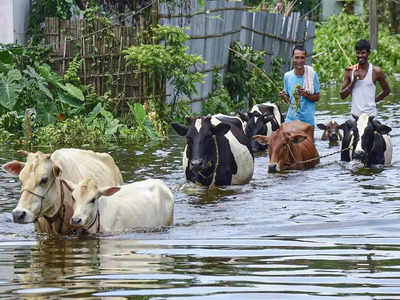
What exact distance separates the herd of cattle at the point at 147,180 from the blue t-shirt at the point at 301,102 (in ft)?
2.15

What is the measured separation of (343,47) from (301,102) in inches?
891

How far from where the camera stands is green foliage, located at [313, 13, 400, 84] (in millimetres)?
36375

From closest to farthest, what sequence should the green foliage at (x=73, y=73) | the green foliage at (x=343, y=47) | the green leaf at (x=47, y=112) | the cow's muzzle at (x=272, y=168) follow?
1. the cow's muzzle at (x=272, y=168)
2. the green leaf at (x=47, y=112)
3. the green foliage at (x=73, y=73)
4. the green foliage at (x=343, y=47)

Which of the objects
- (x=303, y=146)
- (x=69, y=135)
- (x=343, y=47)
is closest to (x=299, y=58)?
(x=303, y=146)

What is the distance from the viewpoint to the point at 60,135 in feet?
60.0

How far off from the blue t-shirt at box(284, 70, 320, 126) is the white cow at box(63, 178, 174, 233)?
6.43 metres

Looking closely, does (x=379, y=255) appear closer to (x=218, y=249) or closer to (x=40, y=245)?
(x=218, y=249)

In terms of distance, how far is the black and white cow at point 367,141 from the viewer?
15094mm

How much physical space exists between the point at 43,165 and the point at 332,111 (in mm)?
16685

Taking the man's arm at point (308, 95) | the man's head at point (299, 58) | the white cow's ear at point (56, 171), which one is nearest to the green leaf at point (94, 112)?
the man's head at point (299, 58)

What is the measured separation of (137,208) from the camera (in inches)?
392

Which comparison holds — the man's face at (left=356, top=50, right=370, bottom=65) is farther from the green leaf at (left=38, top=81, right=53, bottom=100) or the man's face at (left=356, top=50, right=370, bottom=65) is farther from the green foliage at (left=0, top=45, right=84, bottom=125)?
the green leaf at (left=38, top=81, right=53, bottom=100)

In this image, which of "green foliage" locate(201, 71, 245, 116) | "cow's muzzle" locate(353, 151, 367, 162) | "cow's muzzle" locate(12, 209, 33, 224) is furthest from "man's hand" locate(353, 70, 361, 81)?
"cow's muzzle" locate(12, 209, 33, 224)

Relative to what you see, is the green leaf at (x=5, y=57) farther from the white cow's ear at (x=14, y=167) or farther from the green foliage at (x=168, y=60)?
the white cow's ear at (x=14, y=167)
